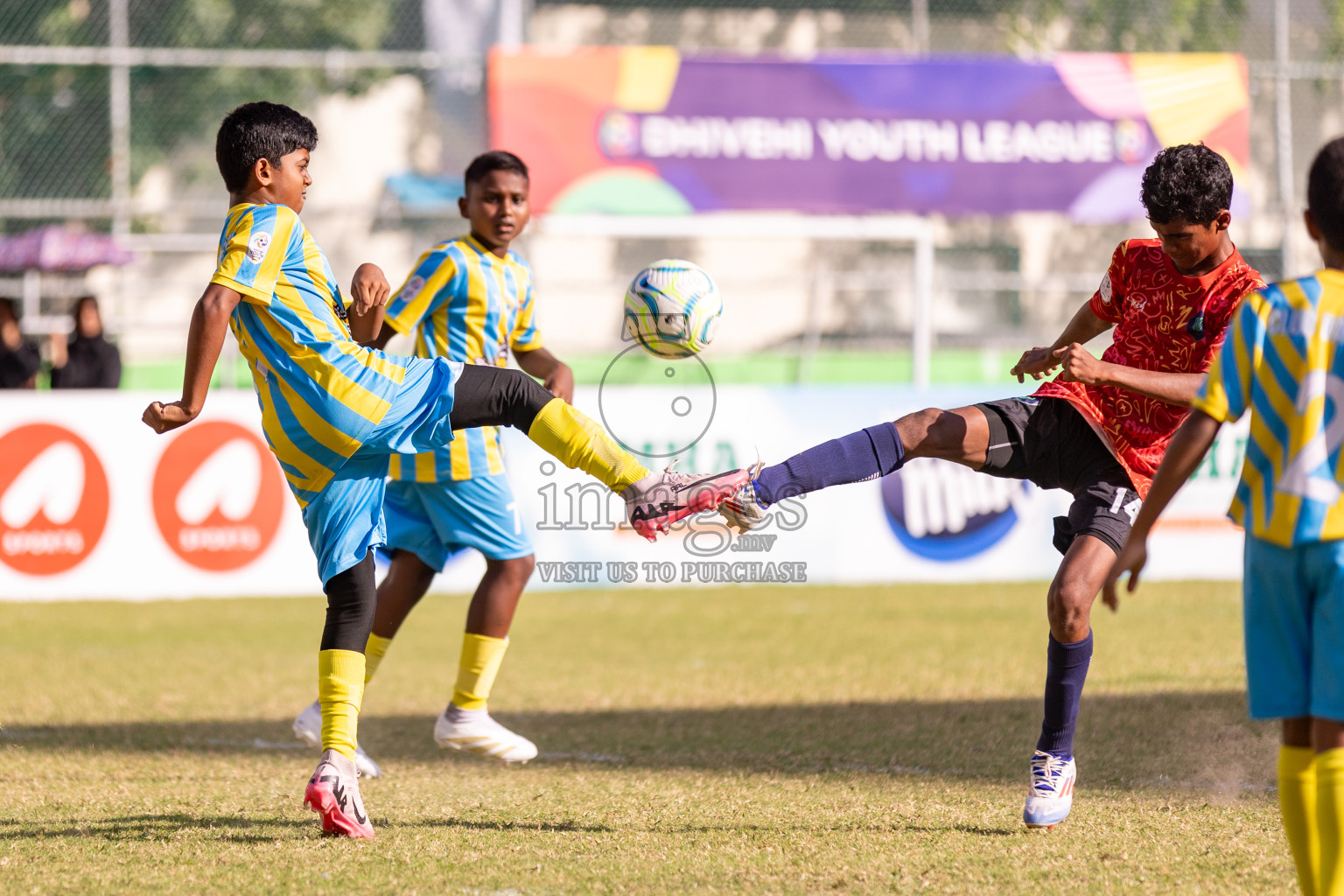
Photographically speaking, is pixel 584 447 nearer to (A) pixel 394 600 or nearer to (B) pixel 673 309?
(B) pixel 673 309

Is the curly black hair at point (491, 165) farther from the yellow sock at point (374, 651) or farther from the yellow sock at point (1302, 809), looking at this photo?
the yellow sock at point (1302, 809)

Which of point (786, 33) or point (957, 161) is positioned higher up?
point (786, 33)

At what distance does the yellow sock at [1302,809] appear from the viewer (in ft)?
9.78

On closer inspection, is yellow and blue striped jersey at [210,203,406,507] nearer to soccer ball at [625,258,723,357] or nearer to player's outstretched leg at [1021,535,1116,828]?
soccer ball at [625,258,723,357]

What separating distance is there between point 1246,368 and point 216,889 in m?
2.72

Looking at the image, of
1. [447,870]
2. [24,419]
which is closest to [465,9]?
[24,419]

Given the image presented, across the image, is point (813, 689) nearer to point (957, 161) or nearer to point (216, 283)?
point (216, 283)

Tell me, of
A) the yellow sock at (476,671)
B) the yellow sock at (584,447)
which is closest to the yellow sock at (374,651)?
the yellow sock at (476,671)

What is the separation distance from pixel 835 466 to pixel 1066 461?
80 cm

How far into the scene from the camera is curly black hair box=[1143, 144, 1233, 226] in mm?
4012

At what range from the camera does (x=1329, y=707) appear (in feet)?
9.53

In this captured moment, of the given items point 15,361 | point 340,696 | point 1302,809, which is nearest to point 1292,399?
point 1302,809

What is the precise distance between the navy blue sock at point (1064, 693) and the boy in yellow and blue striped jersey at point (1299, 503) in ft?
3.97

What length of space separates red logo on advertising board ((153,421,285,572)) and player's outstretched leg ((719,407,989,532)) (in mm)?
6838
